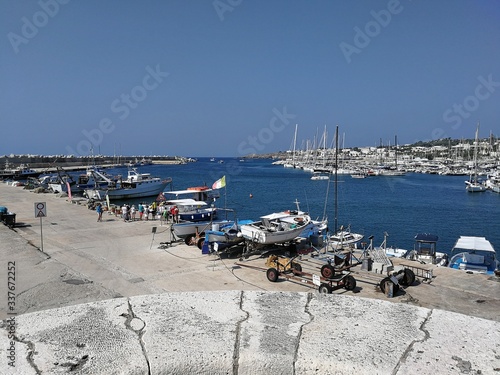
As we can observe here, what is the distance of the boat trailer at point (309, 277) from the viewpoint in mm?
10613

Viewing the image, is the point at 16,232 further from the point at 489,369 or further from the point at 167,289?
the point at 489,369

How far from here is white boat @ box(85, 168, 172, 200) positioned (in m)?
47.7

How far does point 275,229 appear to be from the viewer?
1702 centimetres

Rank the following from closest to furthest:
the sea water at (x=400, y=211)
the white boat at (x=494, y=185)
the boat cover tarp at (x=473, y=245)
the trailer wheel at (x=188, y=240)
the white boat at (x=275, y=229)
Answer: the white boat at (x=275, y=229)
the trailer wheel at (x=188, y=240)
the boat cover tarp at (x=473, y=245)
the sea water at (x=400, y=211)
the white boat at (x=494, y=185)

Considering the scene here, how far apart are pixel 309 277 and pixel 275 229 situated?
18.3 feet

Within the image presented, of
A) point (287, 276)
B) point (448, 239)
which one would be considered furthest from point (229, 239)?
point (448, 239)

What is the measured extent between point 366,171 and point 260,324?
114842 mm

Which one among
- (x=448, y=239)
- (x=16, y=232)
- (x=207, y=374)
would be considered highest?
(x=207, y=374)

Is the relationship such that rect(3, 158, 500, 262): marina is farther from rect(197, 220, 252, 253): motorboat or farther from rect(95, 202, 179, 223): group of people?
rect(197, 220, 252, 253): motorboat

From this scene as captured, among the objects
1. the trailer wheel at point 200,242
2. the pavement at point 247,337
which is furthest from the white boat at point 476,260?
the pavement at point 247,337

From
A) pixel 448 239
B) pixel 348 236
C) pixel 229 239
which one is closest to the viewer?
pixel 229 239

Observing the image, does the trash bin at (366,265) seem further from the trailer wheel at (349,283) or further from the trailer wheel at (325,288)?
the trailer wheel at (325,288)

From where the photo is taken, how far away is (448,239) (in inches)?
1266

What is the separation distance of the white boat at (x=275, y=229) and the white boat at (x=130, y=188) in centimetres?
3244
